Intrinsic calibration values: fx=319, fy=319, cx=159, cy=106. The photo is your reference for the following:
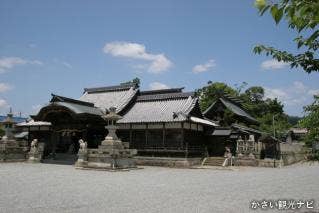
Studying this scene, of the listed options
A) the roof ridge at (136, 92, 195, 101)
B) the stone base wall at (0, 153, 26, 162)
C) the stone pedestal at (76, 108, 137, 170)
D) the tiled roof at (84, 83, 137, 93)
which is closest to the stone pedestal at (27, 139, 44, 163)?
the stone base wall at (0, 153, 26, 162)

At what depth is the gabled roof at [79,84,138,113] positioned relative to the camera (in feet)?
107

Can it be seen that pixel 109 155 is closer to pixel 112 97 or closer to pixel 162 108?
pixel 162 108

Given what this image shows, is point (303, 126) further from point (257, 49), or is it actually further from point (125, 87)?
point (125, 87)

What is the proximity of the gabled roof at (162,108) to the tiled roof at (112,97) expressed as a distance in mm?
968

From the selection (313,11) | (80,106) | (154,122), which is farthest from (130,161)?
(313,11)

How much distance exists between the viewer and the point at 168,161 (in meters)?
27.0

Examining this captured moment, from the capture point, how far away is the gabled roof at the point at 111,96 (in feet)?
107

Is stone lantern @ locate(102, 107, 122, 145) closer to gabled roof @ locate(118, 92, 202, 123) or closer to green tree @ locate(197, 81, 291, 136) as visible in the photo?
gabled roof @ locate(118, 92, 202, 123)

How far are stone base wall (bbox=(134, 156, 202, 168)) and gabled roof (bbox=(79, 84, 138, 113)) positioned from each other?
5.71m

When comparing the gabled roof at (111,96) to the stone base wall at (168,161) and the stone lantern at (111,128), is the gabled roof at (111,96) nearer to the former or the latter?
the stone base wall at (168,161)

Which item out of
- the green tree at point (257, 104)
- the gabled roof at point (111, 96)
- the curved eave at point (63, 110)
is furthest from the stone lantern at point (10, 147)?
the green tree at point (257, 104)

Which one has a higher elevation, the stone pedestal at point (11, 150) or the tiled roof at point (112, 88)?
the tiled roof at point (112, 88)

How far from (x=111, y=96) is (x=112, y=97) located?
43 centimetres

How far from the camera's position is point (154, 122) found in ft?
90.7
